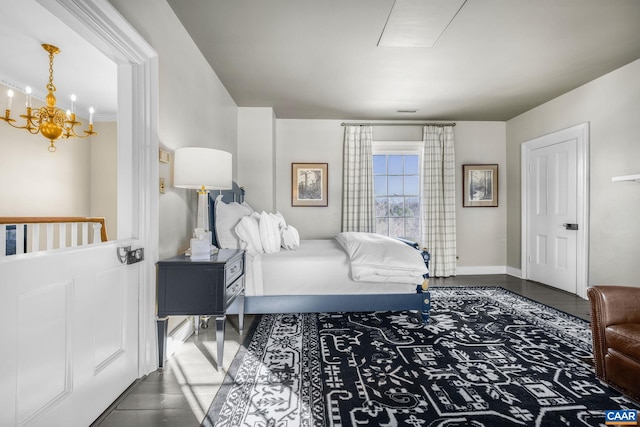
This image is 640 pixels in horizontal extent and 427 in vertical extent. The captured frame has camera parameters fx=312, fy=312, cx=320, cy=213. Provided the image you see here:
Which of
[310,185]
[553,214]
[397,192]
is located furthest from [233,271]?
[553,214]

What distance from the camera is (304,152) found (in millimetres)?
5312

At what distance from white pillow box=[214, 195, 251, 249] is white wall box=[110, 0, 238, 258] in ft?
0.78

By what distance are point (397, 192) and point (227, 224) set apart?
11.0 feet

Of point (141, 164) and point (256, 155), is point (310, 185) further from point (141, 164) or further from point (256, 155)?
point (141, 164)

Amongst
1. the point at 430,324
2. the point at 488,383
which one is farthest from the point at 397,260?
the point at 488,383

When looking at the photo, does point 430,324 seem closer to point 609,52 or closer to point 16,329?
point 16,329

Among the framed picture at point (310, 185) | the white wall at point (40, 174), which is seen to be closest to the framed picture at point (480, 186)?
the framed picture at point (310, 185)

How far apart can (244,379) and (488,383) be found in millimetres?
1568

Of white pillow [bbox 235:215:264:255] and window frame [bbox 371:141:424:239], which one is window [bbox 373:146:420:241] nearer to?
window frame [bbox 371:141:424:239]

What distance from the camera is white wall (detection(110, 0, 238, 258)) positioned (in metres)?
2.17

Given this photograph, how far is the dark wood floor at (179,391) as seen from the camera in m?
1.64

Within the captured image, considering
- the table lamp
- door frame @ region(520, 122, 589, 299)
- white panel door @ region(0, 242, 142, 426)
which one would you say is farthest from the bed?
door frame @ region(520, 122, 589, 299)

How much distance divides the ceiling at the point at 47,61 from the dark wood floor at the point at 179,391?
2635 millimetres

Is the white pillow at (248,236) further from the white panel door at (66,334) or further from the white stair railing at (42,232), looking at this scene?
the white stair railing at (42,232)
